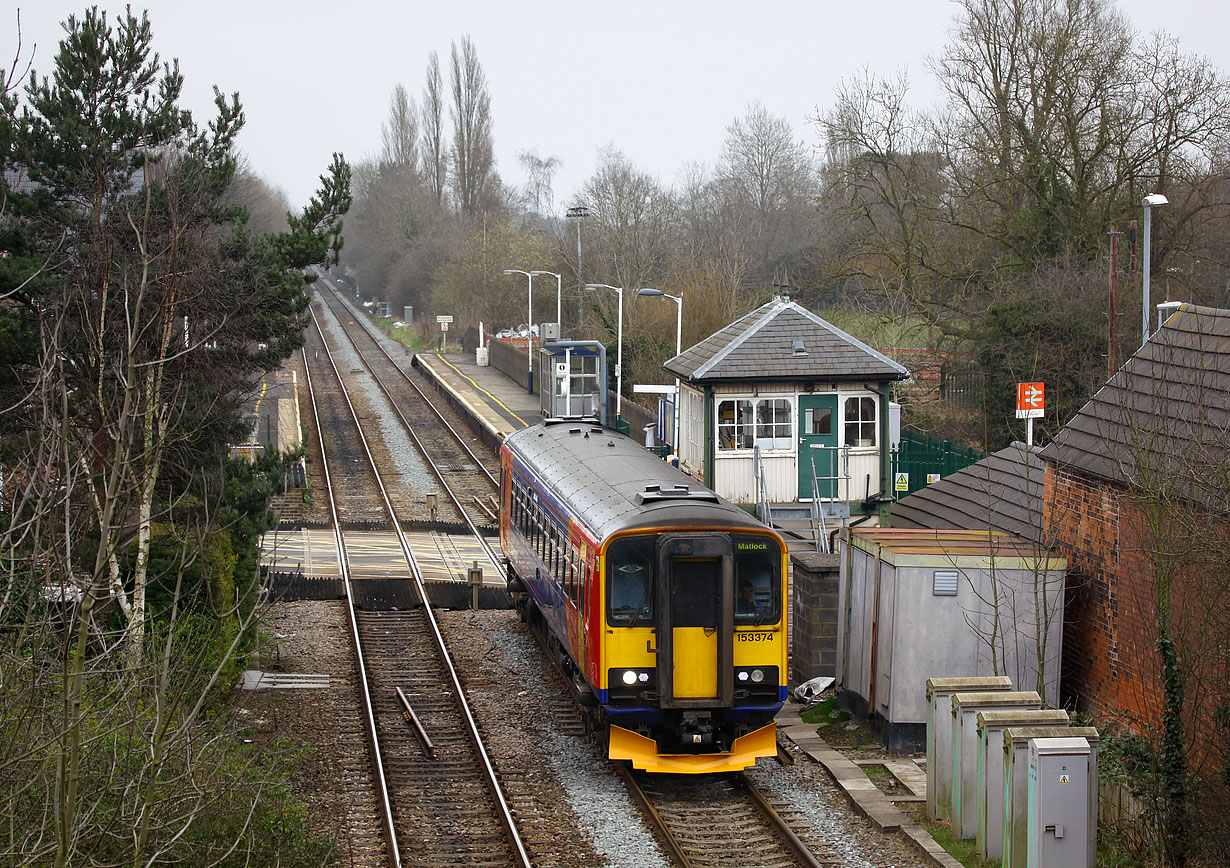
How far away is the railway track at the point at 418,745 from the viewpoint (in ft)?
33.3

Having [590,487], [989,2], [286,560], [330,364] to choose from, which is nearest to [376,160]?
[330,364]

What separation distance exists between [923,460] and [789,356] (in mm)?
6214

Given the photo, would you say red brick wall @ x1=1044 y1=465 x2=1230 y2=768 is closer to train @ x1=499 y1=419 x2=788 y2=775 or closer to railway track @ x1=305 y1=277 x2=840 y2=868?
train @ x1=499 y1=419 x2=788 y2=775

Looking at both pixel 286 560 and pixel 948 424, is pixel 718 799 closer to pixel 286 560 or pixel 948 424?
pixel 286 560

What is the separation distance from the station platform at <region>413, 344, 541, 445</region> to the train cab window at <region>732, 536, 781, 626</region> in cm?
2319

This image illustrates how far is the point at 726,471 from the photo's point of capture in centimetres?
2281

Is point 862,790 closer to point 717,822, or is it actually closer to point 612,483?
point 717,822

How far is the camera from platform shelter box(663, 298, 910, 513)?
2248 cm

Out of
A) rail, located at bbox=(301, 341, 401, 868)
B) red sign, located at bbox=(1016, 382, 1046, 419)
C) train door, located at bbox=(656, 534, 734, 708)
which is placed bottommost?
rail, located at bbox=(301, 341, 401, 868)

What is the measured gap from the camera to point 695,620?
11258mm

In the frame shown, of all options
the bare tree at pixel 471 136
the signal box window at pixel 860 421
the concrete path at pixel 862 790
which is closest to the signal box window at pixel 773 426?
the signal box window at pixel 860 421

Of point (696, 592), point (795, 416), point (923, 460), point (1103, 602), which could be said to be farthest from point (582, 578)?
point (923, 460)

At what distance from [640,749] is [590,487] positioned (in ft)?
10.4

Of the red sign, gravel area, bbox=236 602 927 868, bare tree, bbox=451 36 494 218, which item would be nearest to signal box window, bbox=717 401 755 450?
the red sign
